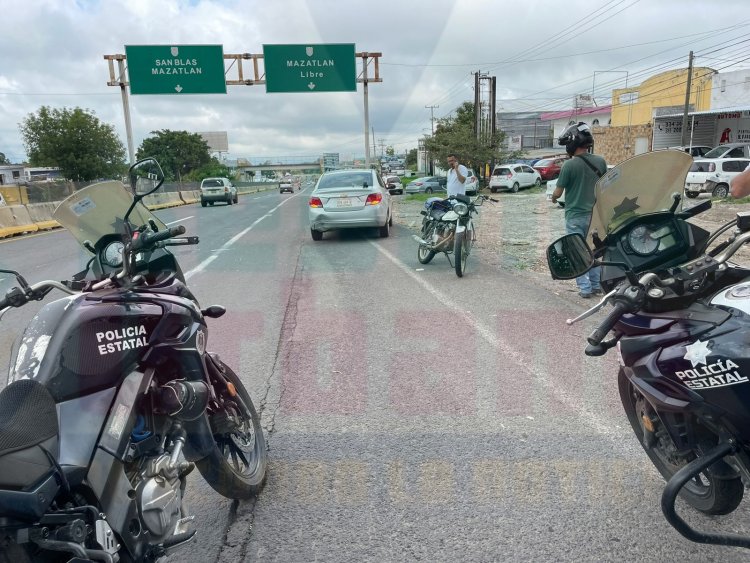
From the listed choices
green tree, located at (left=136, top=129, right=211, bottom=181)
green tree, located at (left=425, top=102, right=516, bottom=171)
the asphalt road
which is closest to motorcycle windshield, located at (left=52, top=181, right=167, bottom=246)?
the asphalt road

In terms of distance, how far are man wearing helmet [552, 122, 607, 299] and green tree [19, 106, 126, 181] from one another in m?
39.0

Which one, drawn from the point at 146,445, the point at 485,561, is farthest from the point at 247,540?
the point at 485,561

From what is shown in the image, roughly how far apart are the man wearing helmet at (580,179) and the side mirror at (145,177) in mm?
4868

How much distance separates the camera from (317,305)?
Answer: 22.5ft

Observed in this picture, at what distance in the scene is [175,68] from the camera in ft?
74.9

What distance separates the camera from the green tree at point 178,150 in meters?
45.2

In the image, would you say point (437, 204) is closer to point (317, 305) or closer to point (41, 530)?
point (317, 305)

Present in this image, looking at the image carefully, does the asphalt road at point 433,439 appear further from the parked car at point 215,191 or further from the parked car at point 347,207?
the parked car at point 215,191

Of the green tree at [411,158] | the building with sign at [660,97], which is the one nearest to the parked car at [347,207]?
the building with sign at [660,97]

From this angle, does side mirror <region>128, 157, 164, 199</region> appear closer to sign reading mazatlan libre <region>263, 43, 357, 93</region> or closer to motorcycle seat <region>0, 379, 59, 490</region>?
motorcycle seat <region>0, 379, 59, 490</region>

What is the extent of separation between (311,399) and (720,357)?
277cm

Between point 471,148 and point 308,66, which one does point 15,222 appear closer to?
point 308,66

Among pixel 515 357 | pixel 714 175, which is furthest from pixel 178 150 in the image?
pixel 515 357

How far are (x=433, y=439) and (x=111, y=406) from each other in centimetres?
203
